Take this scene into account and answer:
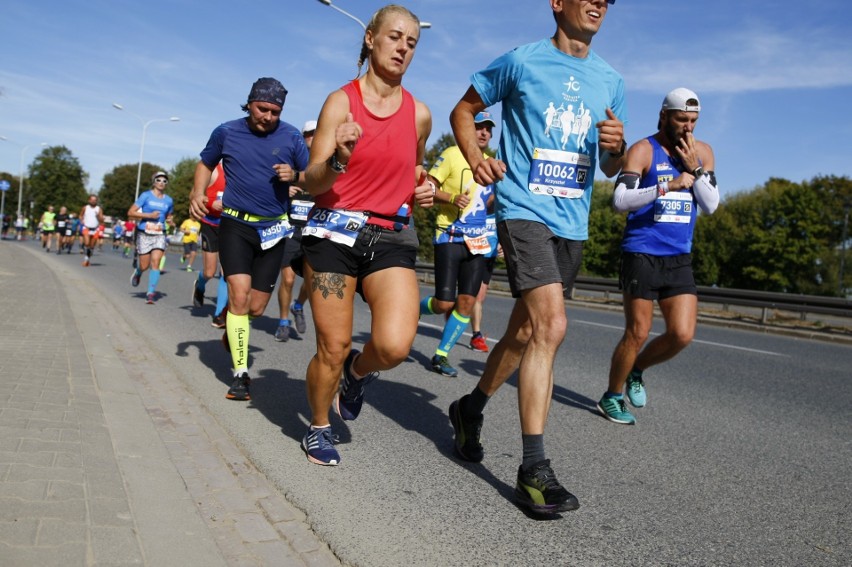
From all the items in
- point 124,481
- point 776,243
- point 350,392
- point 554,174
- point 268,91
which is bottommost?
point 124,481

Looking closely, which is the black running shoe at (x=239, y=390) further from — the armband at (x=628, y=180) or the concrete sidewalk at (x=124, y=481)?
the armband at (x=628, y=180)

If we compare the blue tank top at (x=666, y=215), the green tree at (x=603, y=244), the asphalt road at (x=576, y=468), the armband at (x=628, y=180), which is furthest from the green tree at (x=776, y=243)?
the armband at (x=628, y=180)

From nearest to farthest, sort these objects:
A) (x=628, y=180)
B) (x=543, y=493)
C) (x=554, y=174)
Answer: (x=543, y=493), (x=554, y=174), (x=628, y=180)

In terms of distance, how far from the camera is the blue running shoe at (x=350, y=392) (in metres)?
4.29

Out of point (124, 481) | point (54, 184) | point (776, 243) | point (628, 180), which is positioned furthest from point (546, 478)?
point (54, 184)

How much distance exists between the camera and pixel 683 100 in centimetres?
512

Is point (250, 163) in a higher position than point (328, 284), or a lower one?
higher

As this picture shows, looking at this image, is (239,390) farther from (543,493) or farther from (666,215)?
(666,215)

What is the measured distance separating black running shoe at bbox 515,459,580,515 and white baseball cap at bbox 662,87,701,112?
9.50 feet

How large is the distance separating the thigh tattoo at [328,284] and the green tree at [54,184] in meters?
105

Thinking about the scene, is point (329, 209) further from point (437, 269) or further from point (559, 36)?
point (437, 269)

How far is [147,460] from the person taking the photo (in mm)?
3627

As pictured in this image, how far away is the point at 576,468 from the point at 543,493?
88 cm

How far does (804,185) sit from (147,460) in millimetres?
62962
